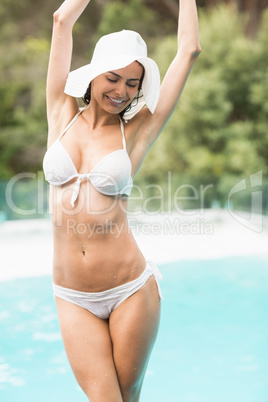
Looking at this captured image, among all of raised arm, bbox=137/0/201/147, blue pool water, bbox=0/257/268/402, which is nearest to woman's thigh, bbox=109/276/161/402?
raised arm, bbox=137/0/201/147

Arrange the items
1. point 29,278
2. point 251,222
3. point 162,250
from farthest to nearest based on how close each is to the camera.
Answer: point 251,222 → point 162,250 → point 29,278

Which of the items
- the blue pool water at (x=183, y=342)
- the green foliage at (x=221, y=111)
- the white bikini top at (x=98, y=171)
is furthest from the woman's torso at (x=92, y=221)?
the green foliage at (x=221, y=111)

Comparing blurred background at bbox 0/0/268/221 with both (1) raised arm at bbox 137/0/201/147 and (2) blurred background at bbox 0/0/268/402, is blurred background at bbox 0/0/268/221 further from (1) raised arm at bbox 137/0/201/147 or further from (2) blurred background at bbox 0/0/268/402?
(1) raised arm at bbox 137/0/201/147

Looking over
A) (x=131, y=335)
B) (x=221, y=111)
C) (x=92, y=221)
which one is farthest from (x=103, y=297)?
(x=221, y=111)

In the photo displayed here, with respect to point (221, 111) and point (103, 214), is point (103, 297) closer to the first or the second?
point (103, 214)

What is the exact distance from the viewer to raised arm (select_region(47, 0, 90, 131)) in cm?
209

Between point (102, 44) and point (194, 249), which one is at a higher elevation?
point (102, 44)

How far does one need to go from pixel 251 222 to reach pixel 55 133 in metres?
8.19

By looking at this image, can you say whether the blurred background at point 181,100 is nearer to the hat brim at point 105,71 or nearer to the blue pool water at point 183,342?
the blue pool water at point 183,342

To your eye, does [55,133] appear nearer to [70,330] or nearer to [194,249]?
[70,330]

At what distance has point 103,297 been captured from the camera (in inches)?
78.7

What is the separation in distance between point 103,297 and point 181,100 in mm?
11793

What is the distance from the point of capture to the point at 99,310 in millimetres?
2021

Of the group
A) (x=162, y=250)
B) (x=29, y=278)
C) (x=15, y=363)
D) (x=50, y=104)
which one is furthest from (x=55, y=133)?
(x=162, y=250)
